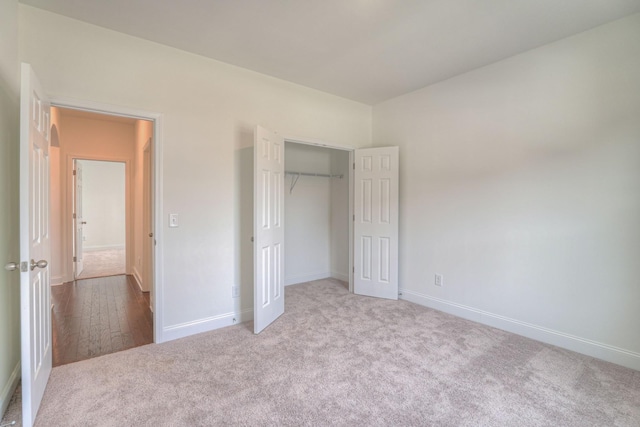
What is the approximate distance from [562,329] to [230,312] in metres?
3.18

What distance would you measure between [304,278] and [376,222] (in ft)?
5.32

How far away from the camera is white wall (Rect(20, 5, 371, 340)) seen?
7.66 ft

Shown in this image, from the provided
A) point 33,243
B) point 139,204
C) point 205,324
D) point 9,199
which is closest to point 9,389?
point 33,243

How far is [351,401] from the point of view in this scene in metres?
1.90

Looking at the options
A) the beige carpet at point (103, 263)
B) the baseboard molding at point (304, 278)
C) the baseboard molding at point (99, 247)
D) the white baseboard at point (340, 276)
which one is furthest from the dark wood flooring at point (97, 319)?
the baseboard molding at point (99, 247)

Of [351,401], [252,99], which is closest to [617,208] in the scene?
[351,401]

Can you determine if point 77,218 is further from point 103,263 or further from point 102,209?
point 102,209

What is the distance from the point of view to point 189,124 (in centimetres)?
285

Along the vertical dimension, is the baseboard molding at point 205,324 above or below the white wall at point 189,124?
below

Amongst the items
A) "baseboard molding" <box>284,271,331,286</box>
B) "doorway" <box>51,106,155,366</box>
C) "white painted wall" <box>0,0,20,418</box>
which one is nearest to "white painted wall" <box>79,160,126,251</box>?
"doorway" <box>51,106,155,366</box>

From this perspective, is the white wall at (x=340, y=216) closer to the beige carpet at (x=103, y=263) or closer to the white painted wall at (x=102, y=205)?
the beige carpet at (x=103, y=263)

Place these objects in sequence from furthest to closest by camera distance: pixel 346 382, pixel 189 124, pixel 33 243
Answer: pixel 189 124, pixel 346 382, pixel 33 243

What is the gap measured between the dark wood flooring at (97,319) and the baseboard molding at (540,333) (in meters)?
3.17

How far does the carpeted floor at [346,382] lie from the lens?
1.77 meters
